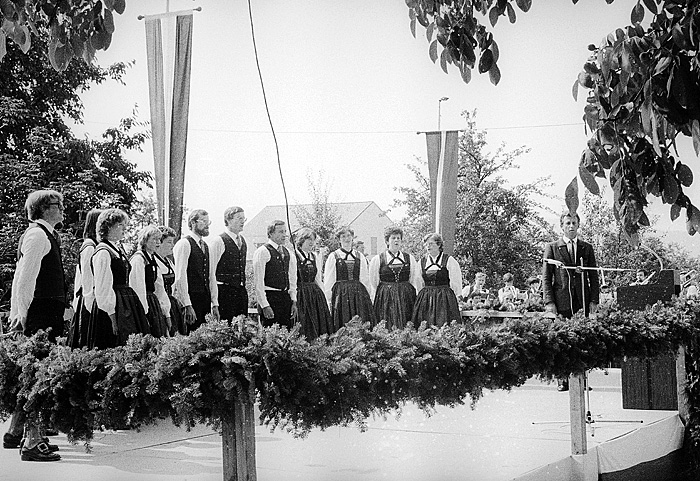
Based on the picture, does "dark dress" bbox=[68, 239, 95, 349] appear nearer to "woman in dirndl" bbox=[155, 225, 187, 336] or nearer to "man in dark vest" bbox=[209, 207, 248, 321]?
"woman in dirndl" bbox=[155, 225, 187, 336]

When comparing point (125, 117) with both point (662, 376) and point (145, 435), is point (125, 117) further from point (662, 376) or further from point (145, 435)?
point (145, 435)

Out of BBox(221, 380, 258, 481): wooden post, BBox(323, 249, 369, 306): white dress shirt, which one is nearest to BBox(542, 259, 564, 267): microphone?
BBox(323, 249, 369, 306): white dress shirt

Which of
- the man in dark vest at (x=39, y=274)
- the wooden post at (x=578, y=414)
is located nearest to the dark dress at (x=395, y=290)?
the man in dark vest at (x=39, y=274)

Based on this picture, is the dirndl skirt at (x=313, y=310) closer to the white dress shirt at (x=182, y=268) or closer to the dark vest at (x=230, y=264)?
the dark vest at (x=230, y=264)

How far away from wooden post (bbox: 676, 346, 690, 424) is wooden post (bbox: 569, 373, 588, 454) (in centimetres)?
101

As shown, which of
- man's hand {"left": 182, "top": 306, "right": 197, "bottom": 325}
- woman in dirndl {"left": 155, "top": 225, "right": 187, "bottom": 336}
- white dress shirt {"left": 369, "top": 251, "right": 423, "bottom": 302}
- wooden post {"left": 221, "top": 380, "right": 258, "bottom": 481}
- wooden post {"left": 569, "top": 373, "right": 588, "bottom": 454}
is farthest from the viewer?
white dress shirt {"left": 369, "top": 251, "right": 423, "bottom": 302}

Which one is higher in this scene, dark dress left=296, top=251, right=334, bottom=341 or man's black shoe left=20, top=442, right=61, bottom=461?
dark dress left=296, top=251, right=334, bottom=341

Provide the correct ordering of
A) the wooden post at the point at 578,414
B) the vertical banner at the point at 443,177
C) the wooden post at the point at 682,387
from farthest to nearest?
the vertical banner at the point at 443,177 < the wooden post at the point at 682,387 < the wooden post at the point at 578,414

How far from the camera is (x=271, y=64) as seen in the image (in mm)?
13469

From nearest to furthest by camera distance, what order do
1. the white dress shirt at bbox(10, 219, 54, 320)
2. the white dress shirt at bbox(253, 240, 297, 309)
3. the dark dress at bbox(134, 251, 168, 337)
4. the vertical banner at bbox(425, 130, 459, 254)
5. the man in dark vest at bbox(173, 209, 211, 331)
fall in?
1. the white dress shirt at bbox(10, 219, 54, 320)
2. the dark dress at bbox(134, 251, 168, 337)
3. the man in dark vest at bbox(173, 209, 211, 331)
4. the white dress shirt at bbox(253, 240, 297, 309)
5. the vertical banner at bbox(425, 130, 459, 254)

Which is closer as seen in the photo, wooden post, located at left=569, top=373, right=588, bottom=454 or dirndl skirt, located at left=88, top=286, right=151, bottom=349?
wooden post, located at left=569, top=373, right=588, bottom=454

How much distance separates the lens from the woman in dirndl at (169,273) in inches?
206

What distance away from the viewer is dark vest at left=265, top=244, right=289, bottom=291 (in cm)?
620

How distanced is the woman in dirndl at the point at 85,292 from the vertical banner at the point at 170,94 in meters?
1.58
